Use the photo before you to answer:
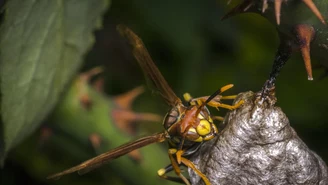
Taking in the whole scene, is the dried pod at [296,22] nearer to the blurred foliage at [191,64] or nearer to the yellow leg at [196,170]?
the yellow leg at [196,170]

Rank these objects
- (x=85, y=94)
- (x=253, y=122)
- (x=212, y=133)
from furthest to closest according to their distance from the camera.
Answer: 1. (x=85, y=94)
2. (x=212, y=133)
3. (x=253, y=122)

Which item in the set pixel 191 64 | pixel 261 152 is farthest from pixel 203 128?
pixel 191 64

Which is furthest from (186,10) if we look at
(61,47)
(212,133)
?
(212,133)

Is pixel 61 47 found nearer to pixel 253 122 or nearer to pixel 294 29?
pixel 253 122

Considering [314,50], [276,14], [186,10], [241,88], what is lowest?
[241,88]

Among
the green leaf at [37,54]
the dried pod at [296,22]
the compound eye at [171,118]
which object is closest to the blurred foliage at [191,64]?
the green leaf at [37,54]

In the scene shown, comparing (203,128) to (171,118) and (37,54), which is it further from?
(37,54)
